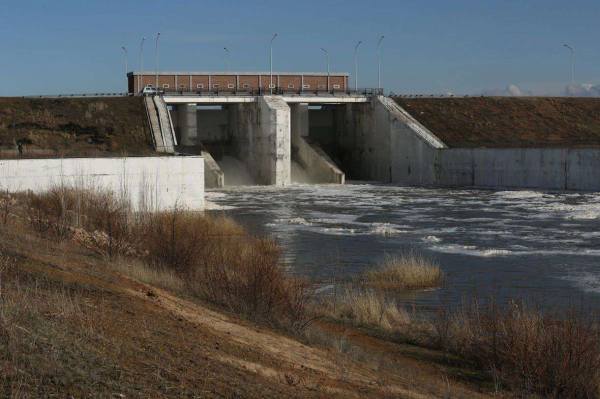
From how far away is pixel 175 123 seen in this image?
204 ft

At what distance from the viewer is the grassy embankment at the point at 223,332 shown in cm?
752

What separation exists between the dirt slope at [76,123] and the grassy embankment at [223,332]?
109 feet

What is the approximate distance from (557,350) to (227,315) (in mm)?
4552

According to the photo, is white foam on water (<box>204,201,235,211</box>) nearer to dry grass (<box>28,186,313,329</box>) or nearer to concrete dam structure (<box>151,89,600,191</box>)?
dry grass (<box>28,186,313,329</box>)

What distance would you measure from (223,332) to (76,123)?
46326mm

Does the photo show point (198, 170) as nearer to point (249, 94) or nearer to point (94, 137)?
point (94, 137)

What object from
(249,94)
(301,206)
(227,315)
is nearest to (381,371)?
(227,315)

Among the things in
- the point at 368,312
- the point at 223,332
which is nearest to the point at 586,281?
the point at 368,312

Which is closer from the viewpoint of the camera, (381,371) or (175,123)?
(381,371)

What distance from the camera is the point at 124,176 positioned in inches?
1233

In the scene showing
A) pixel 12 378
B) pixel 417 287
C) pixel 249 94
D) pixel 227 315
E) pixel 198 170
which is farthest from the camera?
pixel 249 94

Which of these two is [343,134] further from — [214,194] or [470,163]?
[214,194]

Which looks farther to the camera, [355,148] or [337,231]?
[355,148]

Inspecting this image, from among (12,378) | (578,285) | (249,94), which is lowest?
(578,285)
